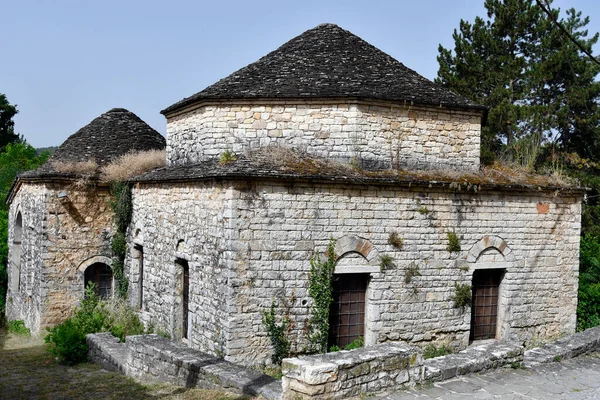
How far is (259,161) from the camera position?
9109mm

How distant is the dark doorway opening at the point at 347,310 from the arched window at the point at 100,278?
712cm

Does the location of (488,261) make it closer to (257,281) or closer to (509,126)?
(257,281)

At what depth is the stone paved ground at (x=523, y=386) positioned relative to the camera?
21.2 ft

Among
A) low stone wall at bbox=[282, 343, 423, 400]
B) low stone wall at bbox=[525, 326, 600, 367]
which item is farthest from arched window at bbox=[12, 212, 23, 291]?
low stone wall at bbox=[525, 326, 600, 367]

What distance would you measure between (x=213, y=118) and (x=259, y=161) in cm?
156

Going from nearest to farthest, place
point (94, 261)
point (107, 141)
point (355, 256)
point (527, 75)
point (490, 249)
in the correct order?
point (355, 256), point (490, 249), point (94, 261), point (107, 141), point (527, 75)

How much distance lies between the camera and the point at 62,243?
13594 millimetres

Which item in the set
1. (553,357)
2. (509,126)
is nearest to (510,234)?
(553,357)

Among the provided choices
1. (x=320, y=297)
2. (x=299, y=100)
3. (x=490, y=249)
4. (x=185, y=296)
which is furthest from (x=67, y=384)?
(x=490, y=249)

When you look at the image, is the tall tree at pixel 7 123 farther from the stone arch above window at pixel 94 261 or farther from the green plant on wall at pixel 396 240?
the green plant on wall at pixel 396 240

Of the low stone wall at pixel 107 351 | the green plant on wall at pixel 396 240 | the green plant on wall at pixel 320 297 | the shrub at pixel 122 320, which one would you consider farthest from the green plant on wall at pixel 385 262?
the shrub at pixel 122 320

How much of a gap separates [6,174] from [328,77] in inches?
850

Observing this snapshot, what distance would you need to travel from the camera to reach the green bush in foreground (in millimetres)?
11023

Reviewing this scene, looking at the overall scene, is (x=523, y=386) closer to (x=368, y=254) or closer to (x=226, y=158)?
(x=368, y=254)
